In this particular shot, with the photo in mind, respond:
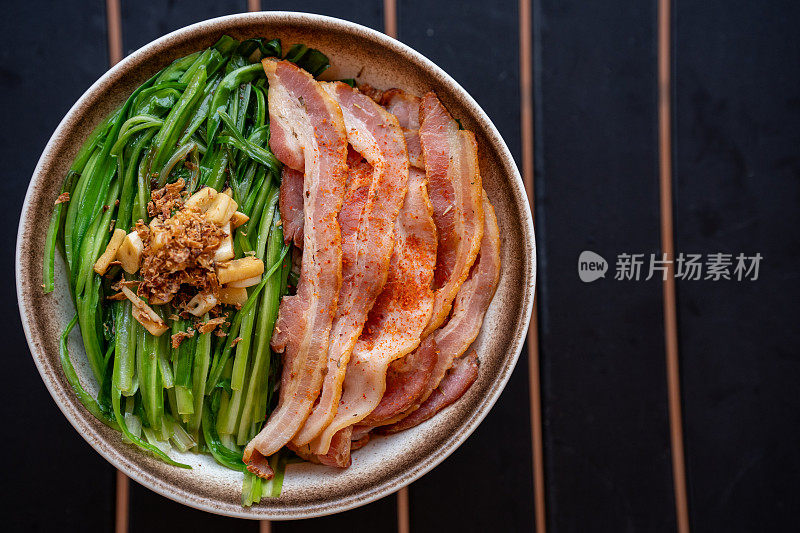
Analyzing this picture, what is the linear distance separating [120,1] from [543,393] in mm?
2563

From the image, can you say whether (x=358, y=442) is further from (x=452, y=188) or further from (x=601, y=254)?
(x=601, y=254)

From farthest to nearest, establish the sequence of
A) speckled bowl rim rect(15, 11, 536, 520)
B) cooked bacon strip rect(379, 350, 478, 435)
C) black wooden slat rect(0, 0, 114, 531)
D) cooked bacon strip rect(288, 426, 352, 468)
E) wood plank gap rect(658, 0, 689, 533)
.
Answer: wood plank gap rect(658, 0, 689, 533)
black wooden slat rect(0, 0, 114, 531)
cooked bacon strip rect(379, 350, 478, 435)
cooked bacon strip rect(288, 426, 352, 468)
speckled bowl rim rect(15, 11, 536, 520)

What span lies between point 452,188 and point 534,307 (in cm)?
78

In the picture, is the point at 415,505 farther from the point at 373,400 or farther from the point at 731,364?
the point at 731,364

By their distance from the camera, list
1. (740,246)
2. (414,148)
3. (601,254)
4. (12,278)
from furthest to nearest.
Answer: (740,246)
(601,254)
(12,278)
(414,148)

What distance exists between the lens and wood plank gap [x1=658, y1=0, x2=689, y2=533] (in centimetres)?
273

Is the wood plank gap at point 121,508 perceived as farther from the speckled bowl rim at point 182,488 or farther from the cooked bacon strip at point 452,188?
the cooked bacon strip at point 452,188

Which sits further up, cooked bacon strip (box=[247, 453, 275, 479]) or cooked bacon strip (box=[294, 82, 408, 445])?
cooked bacon strip (box=[294, 82, 408, 445])

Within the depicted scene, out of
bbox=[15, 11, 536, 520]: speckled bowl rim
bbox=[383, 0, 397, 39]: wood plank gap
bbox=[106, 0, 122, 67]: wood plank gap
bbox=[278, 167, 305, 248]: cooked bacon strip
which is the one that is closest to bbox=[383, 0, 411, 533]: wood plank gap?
bbox=[383, 0, 397, 39]: wood plank gap

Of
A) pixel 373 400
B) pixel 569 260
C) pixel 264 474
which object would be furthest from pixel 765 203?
pixel 264 474

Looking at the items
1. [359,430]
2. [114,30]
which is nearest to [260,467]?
[359,430]

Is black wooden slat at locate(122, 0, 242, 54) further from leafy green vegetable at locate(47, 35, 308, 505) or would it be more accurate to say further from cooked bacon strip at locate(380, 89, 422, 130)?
cooked bacon strip at locate(380, 89, 422, 130)

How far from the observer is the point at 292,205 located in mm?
2148

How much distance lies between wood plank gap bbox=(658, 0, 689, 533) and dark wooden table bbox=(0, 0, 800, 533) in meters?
0.01
